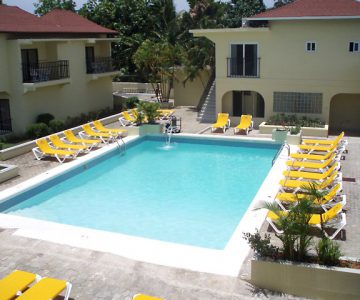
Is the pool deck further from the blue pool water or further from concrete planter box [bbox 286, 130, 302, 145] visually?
concrete planter box [bbox 286, 130, 302, 145]

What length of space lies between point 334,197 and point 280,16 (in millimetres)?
13198

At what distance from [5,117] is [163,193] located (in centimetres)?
1267

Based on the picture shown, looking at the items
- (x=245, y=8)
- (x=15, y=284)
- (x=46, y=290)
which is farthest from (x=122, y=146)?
(x=245, y=8)

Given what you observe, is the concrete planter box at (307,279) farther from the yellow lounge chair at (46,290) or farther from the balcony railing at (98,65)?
the balcony railing at (98,65)

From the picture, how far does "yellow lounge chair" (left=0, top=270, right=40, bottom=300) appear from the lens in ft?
29.5

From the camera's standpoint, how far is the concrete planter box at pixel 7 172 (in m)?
17.5

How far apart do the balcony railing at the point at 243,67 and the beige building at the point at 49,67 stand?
929cm

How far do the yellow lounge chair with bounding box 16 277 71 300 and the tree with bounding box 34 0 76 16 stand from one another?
48519 mm

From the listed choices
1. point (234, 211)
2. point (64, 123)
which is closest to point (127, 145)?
point (64, 123)

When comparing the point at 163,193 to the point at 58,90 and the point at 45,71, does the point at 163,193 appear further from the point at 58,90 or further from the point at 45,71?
the point at 58,90

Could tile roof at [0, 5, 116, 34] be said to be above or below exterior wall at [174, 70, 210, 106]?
above

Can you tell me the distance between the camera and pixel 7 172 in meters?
17.7

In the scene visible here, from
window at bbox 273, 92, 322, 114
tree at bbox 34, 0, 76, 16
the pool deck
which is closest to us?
the pool deck

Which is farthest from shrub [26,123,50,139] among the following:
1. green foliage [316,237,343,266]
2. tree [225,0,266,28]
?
tree [225,0,266,28]
